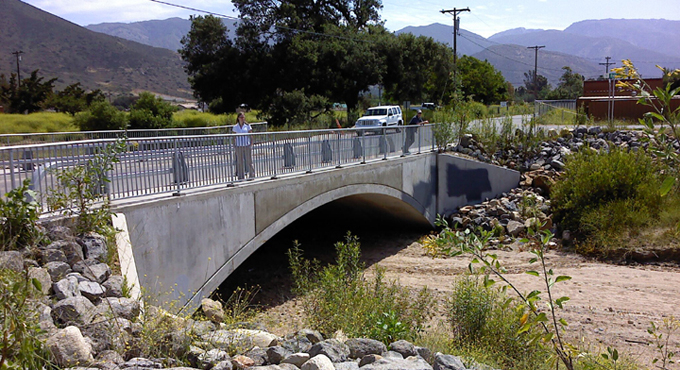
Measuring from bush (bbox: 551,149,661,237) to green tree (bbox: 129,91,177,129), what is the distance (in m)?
21.8

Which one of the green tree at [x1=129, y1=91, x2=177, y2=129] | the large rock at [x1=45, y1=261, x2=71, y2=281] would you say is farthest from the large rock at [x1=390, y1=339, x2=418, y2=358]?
the green tree at [x1=129, y1=91, x2=177, y2=129]

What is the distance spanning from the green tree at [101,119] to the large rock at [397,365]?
26167 mm

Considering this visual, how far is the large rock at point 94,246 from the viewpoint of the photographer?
731cm

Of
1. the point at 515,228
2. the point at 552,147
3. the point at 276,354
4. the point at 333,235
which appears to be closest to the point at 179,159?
the point at 276,354

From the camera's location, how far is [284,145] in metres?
12.9

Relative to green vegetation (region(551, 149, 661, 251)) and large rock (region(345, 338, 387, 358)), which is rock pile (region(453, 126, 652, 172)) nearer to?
green vegetation (region(551, 149, 661, 251))

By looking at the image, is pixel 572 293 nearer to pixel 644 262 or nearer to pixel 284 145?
pixel 644 262

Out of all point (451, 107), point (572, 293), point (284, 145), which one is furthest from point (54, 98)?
point (572, 293)

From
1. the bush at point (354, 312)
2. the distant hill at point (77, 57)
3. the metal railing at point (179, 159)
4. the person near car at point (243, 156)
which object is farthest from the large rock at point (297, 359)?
the distant hill at point (77, 57)

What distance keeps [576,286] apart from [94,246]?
12212 millimetres

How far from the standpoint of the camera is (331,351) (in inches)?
234

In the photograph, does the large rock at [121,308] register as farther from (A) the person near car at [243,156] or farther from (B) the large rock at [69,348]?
(A) the person near car at [243,156]

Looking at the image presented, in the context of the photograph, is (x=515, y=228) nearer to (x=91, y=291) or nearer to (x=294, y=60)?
(x=91, y=291)

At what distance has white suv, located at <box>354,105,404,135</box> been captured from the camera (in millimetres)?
29047
